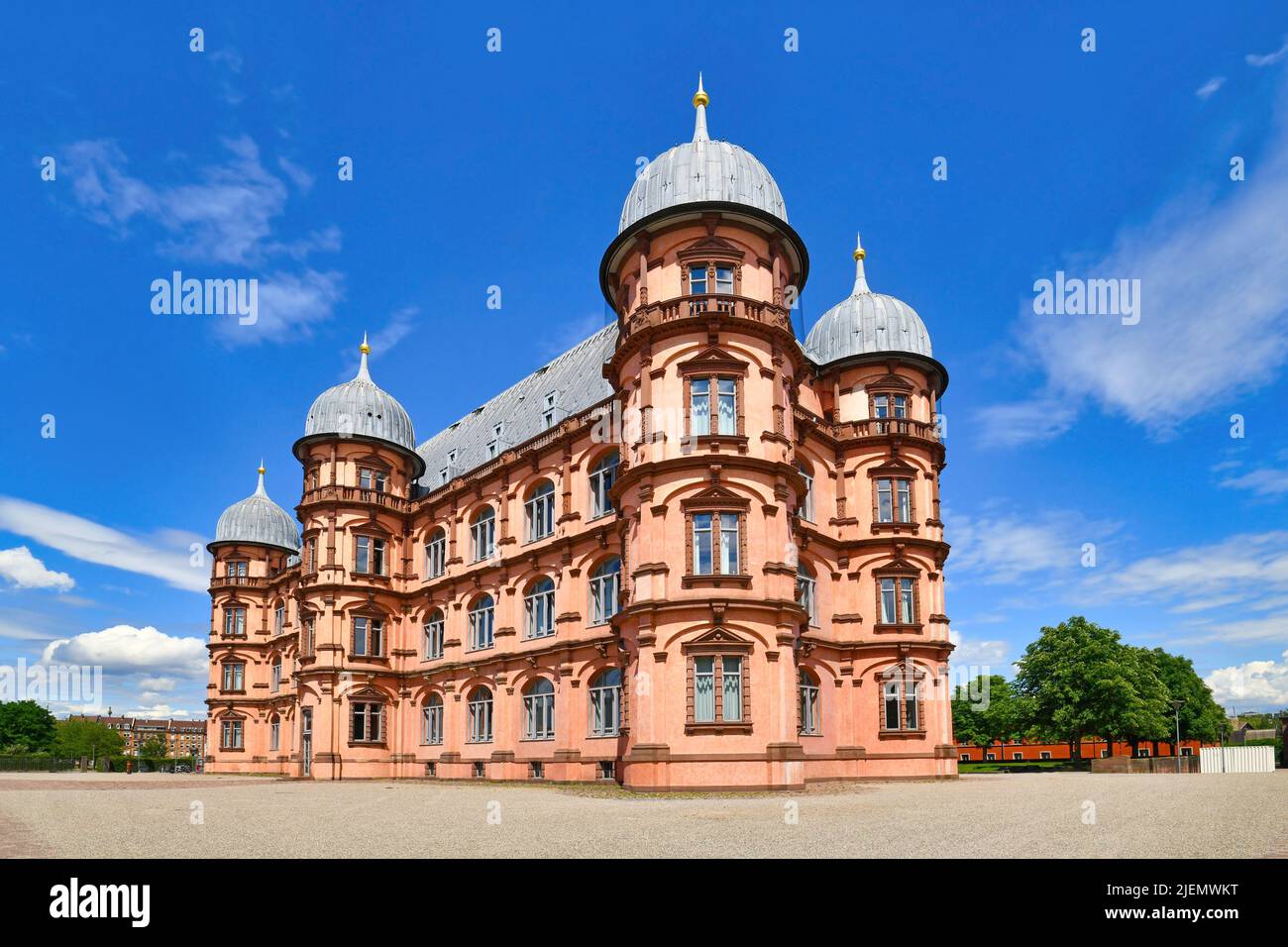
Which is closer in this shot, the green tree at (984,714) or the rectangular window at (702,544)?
the rectangular window at (702,544)

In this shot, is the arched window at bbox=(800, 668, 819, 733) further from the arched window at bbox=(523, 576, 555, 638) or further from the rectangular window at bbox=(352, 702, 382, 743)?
the rectangular window at bbox=(352, 702, 382, 743)

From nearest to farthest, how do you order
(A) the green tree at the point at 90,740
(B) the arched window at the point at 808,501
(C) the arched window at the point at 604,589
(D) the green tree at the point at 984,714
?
(C) the arched window at the point at 604,589 → (B) the arched window at the point at 808,501 → (D) the green tree at the point at 984,714 → (A) the green tree at the point at 90,740

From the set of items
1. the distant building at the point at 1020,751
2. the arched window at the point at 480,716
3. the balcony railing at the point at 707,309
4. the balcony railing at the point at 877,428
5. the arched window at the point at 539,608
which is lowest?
the distant building at the point at 1020,751

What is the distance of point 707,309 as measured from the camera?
32.8 m

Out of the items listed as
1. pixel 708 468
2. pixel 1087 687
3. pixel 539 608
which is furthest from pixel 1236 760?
pixel 708 468

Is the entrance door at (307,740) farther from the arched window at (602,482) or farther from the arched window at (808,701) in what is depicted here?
the arched window at (808,701)

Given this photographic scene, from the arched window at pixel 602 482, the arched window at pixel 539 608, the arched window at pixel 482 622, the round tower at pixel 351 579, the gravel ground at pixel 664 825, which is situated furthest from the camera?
the round tower at pixel 351 579

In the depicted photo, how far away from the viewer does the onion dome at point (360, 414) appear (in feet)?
172

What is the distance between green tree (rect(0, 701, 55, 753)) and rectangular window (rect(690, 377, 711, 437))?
113986 mm

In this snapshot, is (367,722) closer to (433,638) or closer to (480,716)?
(433,638)

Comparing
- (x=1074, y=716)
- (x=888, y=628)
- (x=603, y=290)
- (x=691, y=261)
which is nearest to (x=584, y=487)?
(x=603, y=290)

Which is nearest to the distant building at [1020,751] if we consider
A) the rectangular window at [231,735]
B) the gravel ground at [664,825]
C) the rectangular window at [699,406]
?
the rectangular window at [231,735]

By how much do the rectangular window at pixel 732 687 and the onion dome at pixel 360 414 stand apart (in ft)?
95.7

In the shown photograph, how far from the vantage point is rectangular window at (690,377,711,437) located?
3253 cm
